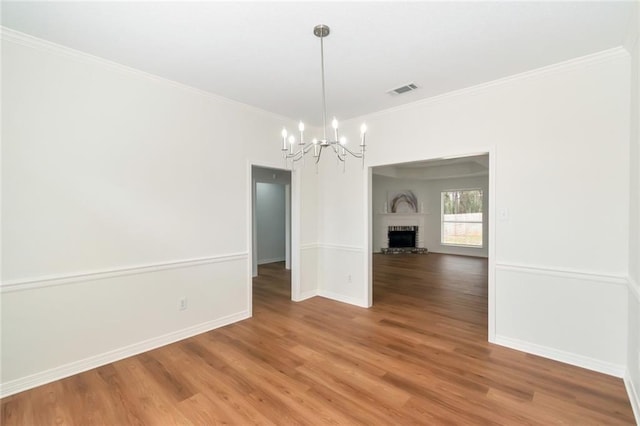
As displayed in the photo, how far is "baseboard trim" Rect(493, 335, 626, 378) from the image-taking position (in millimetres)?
2516

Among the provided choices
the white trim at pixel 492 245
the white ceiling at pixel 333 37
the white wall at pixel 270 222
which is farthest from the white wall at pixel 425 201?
the white ceiling at pixel 333 37

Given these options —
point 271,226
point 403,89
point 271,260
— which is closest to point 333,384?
point 403,89

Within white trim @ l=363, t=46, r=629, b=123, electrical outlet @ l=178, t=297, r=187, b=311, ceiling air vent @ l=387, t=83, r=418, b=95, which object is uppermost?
ceiling air vent @ l=387, t=83, r=418, b=95

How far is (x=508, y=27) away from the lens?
2.21 m

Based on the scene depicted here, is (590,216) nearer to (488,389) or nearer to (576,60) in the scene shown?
(576,60)

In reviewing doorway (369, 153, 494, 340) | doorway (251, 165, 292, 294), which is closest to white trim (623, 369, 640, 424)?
doorway (369, 153, 494, 340)

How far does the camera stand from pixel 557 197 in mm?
2783

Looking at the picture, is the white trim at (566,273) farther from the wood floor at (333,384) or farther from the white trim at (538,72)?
the white trim at (538,72)

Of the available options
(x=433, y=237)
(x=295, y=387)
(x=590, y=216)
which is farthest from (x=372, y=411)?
(x=433, y=237)

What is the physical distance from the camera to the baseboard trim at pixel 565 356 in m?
2.52

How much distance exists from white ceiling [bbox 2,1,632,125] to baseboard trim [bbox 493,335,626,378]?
109 inches

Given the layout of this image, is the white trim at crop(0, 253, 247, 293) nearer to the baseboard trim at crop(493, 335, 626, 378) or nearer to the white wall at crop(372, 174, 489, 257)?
the baseboard trim at crop(493, 335, 626, 378)

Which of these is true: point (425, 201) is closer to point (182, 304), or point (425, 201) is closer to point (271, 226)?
point (271, 226)

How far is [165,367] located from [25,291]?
1288 mm
